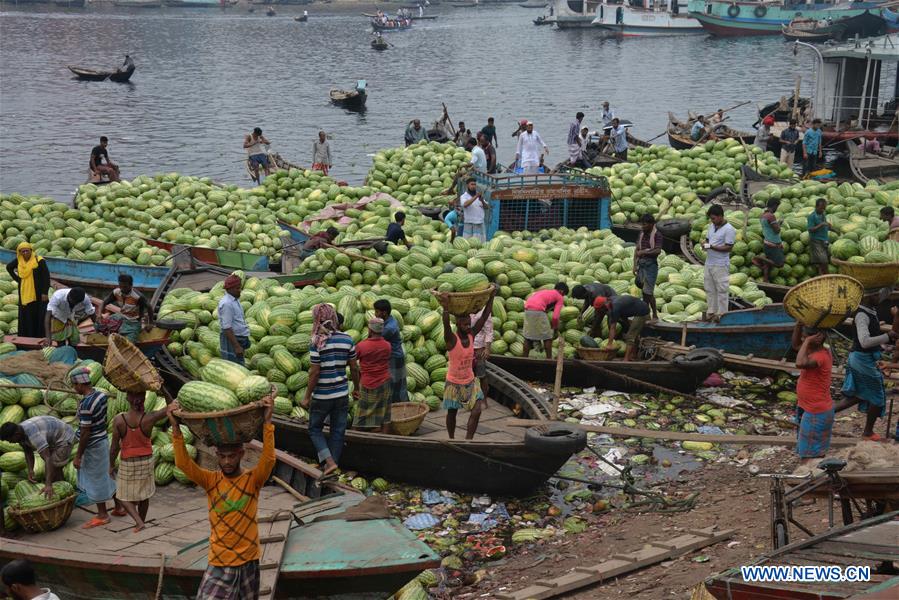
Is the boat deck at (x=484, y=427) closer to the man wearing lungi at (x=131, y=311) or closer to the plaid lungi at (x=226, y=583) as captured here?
the man wearing lungi at (x=131, y=311)

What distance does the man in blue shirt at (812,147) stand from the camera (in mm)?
23531

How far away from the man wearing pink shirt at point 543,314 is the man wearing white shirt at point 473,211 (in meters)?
4.20

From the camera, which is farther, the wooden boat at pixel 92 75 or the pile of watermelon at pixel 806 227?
the wooden boat at pixel 92 75

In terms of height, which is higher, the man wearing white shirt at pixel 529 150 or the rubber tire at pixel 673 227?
the man wearing white shirt at pixel 529 150

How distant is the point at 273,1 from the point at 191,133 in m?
71.0

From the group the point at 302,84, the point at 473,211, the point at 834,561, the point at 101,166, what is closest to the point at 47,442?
the point at 834,561

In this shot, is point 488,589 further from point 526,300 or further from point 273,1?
point 273,1

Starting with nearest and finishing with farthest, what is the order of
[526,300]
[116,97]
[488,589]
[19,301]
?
[488,589], [19,301], [526,300], [116,97]

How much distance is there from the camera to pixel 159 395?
10461 millimetres

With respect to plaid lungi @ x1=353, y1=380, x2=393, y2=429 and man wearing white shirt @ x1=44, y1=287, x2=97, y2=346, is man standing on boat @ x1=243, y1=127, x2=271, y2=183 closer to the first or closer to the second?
man wearing white shirt @ x1=44, y1=287, x2=97, y2=346

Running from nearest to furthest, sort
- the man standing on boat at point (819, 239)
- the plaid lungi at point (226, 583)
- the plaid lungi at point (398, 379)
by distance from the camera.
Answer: the plaid lungi at point (226, 583) < the plaid lungi at point (398, 379) < the man standing on boat at point (819, 239)

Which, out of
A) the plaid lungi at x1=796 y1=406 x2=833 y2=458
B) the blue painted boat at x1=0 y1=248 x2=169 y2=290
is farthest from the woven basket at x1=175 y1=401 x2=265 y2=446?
the blue painted boat at x1=0 y1=248 x2=169 y2=290

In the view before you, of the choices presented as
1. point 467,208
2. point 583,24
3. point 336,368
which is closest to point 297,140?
point 467,208

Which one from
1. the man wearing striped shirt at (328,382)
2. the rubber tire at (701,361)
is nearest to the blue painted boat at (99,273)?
the man wearing striped shirt at (328,382)
